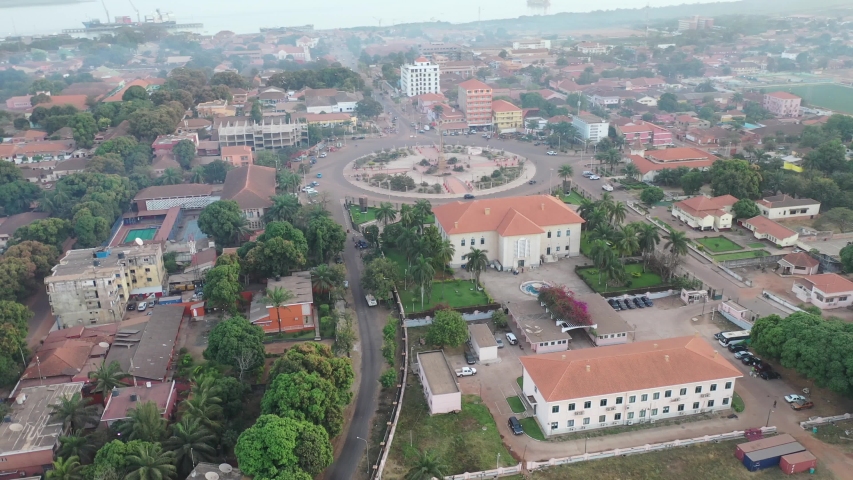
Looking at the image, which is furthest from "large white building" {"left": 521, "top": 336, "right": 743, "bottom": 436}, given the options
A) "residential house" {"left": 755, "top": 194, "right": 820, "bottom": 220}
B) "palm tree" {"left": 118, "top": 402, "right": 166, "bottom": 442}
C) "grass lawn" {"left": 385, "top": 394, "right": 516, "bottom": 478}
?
"residential house" {"left": 755, "top": 194, "right": 820, "bottom": 220}

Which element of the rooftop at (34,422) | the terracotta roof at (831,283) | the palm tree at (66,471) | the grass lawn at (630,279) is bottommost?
the grass lawn at (630,279)

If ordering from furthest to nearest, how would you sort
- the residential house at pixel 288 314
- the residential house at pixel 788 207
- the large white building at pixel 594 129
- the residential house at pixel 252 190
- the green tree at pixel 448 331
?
the large white building at pixel 594 129
the residential house at pixel 252 190
the residential house at pixel 788 207
the residential house at pixel 288 314
the green tree at pixel 448 331

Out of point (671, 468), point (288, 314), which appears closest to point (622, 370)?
point (671, 468)

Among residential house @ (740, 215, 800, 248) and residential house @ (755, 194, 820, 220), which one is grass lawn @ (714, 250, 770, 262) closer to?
residential house @ (740, 215, 800, 248)

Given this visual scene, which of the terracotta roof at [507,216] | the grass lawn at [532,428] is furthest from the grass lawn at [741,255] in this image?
the grass lawn at [532,428]

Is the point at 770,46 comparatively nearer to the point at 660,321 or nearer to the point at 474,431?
the point at 660,321

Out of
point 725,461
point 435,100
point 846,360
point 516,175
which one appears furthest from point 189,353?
point 435,100

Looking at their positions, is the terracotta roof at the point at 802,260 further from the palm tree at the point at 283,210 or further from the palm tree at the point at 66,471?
the palm tree at the point at 66,471
